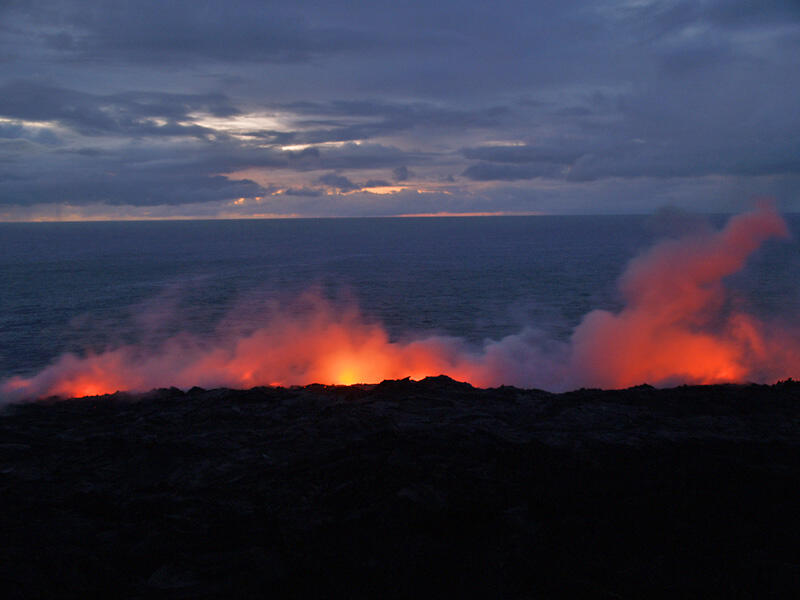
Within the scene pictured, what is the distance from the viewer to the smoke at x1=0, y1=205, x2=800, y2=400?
120 feet

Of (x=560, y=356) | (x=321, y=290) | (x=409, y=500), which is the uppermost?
(x=409, y=500)

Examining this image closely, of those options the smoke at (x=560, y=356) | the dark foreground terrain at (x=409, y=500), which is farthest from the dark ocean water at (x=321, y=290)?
the dark foreground terrain at (x=409, y=500)

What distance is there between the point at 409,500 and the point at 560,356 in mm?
28536

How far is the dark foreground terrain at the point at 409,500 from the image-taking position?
11.5m

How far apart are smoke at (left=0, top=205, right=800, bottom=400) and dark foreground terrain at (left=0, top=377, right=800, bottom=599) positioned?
14205mm

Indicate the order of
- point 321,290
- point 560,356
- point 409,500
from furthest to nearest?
1. point 321,290
2. point 560,356
3. point 409,500

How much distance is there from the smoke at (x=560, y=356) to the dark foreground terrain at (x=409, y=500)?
1420 centimetres

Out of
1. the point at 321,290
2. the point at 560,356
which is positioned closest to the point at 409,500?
the point at 560,356

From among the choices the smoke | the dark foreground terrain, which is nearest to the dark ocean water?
the smoke

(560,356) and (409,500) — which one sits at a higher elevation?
(409,500)

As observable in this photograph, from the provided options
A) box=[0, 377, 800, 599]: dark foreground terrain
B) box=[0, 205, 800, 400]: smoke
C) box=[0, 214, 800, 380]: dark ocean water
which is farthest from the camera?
box=[0, 214, 800, 380]: dark ocean water

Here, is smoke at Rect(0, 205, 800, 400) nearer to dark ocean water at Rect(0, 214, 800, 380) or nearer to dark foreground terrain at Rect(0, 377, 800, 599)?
dark ocean water at Rect(0, 214, 800, 380)

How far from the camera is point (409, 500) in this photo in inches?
549

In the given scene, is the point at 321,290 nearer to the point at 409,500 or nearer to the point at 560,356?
the point at 560,356
